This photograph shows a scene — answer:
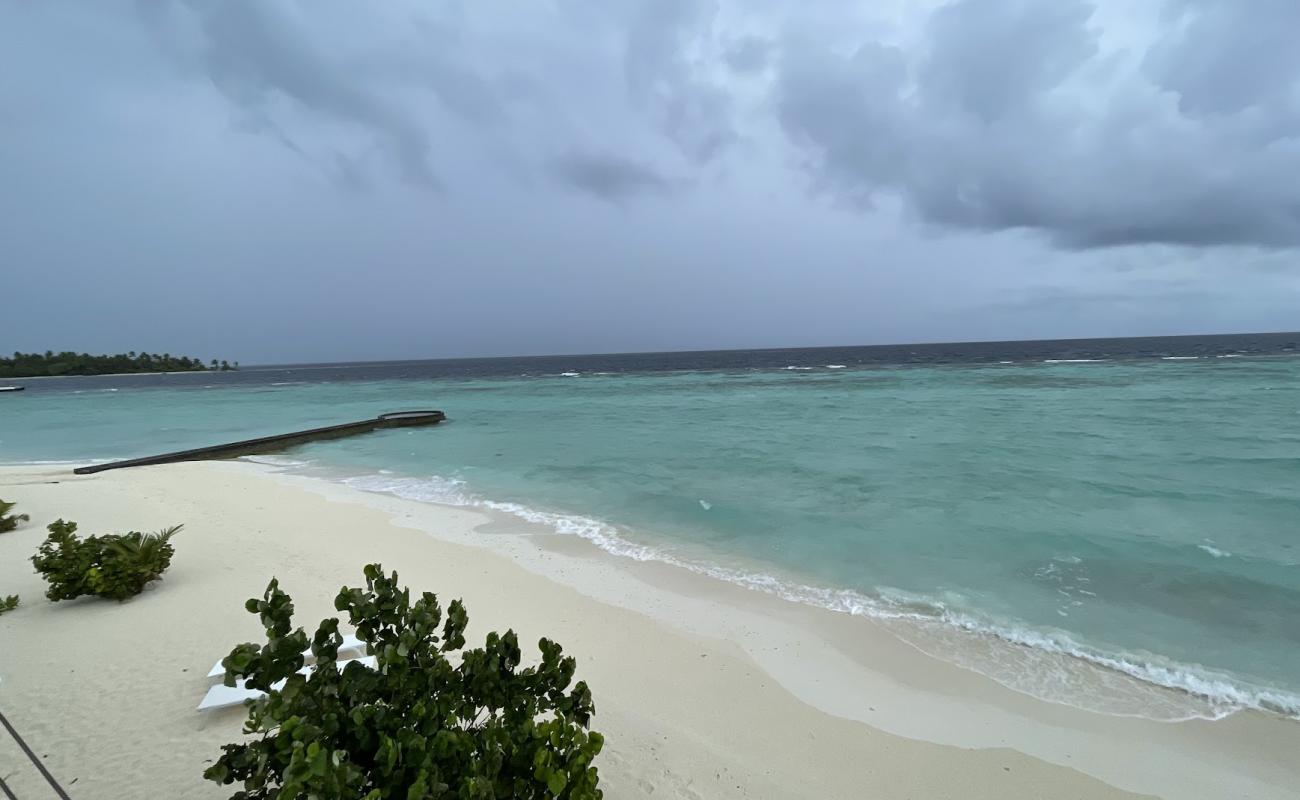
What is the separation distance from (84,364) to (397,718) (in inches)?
5683

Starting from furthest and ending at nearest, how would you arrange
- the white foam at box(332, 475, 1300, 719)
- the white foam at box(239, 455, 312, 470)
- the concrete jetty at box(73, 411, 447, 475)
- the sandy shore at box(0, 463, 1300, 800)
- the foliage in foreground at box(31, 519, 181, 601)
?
the white foam at box(239, 455, 312, 470)
the concrete jetty at box(73, 411, 447, 475)
the foliage in foreground at box(31, 519, 181, 601)
the white foam at box(332, 475, 1300, 719)
the sandy shore at box(0, 463, 1300, 800)

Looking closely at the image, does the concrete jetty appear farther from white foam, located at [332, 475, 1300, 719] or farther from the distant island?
the distant island

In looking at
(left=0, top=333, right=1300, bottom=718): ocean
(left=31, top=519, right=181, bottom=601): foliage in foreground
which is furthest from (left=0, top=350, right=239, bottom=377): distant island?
(left=31, top=519, right=181, bottom=601): foliage in foreground

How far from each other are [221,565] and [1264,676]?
1104 centimetres

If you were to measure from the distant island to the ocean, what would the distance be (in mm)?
103775

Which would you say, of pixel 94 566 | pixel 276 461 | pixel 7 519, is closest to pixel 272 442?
pixel 276 461

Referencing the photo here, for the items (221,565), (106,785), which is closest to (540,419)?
(221,565)

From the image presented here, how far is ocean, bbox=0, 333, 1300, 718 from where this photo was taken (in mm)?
5527

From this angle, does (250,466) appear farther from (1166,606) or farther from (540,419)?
(1166,606)

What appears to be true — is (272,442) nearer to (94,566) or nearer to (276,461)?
(276,461)

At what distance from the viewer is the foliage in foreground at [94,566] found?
572 centimetres

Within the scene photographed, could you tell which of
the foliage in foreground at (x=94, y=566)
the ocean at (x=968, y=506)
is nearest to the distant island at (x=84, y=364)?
the ocean at (x=968, y=506)

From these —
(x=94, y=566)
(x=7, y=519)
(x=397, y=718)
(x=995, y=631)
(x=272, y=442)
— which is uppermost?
(x=397, y=718)

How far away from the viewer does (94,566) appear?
5.79m
